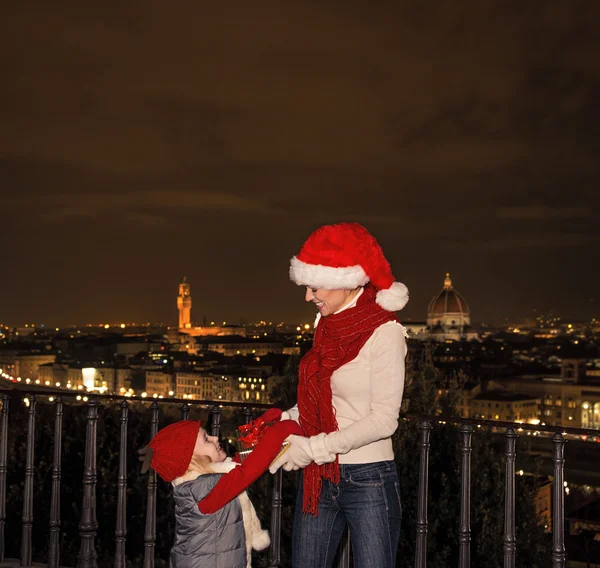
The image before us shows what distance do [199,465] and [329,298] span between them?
0.82 m

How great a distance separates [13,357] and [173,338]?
45681mm

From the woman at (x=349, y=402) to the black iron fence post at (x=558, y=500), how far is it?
0.85 m

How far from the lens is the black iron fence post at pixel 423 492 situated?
4.08m

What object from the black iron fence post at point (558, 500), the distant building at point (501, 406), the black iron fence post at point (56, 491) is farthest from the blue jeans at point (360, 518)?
the distant building at point (501, 406)

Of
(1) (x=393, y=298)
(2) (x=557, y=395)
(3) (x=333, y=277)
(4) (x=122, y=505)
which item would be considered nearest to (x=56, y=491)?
(4) (x=122, y=505)

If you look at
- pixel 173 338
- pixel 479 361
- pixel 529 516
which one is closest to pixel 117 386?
pixel 479 361

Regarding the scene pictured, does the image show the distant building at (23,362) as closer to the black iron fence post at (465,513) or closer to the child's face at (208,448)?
the black iron fence post at (465,513)

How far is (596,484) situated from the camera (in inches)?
1654

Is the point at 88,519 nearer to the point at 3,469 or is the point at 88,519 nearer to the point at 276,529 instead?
the point at 3,469

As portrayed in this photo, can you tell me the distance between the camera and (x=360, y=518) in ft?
10.7

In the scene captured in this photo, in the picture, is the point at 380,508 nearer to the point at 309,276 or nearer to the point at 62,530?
the point at 309,276

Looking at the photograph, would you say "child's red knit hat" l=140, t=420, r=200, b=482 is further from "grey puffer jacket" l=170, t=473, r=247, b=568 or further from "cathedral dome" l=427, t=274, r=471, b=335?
"cathedral dome" l=427, t=274, r=471, b=335

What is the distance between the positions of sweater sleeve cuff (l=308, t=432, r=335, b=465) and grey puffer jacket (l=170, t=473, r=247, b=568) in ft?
1.44

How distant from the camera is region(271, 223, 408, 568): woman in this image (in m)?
3.15
